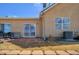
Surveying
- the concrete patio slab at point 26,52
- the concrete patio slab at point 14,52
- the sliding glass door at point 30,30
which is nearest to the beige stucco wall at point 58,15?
the sliding glass door at point 30,30

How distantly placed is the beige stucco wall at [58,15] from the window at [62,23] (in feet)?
0.18

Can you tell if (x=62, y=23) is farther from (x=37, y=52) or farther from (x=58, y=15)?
(x=37, y=52)

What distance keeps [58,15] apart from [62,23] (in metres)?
0.17

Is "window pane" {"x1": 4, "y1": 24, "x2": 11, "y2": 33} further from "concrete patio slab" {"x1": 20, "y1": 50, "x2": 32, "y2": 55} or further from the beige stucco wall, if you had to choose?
the beige stucco wall

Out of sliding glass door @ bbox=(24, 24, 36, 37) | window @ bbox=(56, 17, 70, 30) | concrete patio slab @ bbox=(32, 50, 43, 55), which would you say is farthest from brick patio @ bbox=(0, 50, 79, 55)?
window @ bbox=(56, 17, 70, 30)

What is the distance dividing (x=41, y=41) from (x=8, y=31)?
60cm

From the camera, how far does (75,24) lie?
11.9 meters

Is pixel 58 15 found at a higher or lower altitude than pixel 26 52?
higher

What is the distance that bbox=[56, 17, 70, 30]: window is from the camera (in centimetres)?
1194

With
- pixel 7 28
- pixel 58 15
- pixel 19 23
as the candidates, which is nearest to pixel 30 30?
pixel 19 23

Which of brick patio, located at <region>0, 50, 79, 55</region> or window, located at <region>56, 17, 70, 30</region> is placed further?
window, located at <region>56, 17, 70, 30</region>

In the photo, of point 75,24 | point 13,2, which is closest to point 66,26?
point 75,24

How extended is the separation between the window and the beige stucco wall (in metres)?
0.06

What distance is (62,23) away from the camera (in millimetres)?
12000
